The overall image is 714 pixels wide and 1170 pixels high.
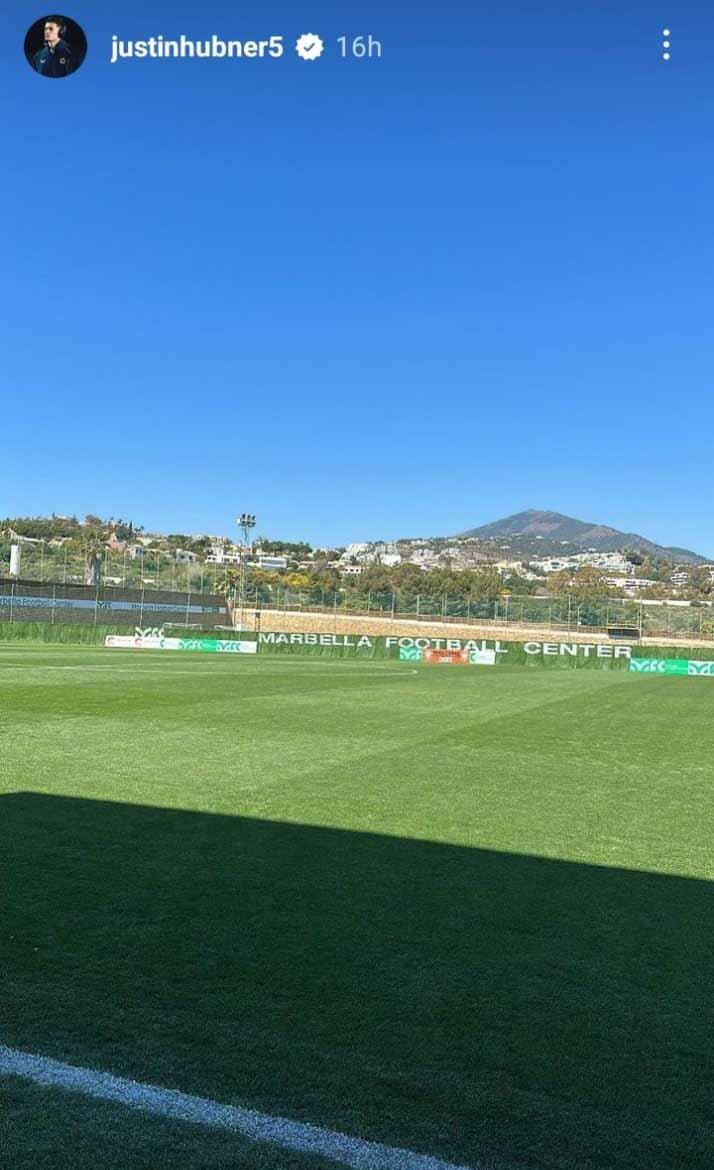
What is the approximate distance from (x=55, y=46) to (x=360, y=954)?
803 centimetres

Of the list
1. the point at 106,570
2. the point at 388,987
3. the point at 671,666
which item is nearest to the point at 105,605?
the point at 106,570

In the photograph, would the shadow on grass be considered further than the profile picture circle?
No

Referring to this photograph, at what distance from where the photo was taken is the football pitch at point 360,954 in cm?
325

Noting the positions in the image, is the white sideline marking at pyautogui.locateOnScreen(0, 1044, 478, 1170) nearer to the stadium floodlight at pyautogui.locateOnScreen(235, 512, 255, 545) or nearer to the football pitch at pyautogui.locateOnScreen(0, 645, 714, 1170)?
the football pitch at pyautogui.locateOnScreen(0, 645, 714, 1170)

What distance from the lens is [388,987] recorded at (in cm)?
450

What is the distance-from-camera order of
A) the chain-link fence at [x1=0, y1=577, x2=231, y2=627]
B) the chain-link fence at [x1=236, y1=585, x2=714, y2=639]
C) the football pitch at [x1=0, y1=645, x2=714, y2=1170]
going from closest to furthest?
the football pitch at [x1=0, y1=645, x2=714, y2=1170] < the chain-link fence at [x1=0, y1=577, x2=231, y2=627] < the chain-link fence at [x1=236, y1=585, x2=714, y2=639]

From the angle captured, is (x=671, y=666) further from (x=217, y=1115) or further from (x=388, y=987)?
(x=217, y=1115)

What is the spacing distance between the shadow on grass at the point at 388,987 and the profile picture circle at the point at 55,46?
21.3 ft

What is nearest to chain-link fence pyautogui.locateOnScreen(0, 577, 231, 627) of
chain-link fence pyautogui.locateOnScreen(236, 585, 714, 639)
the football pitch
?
chain-link fence pyautogui.locateOnScreen(236, 585, 714, 639)

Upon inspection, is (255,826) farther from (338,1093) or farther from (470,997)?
(338,1093)

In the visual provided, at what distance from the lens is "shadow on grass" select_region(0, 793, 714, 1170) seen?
11.0 ft

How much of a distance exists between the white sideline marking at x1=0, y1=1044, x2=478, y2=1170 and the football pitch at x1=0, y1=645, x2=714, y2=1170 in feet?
0.13

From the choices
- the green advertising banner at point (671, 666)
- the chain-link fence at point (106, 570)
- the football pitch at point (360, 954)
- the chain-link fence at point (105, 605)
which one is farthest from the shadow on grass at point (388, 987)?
the chain-link fence at point (106, 570)

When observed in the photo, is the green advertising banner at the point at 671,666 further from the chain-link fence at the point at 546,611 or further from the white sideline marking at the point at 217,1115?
the white sideline marking at the point at 217,1115
